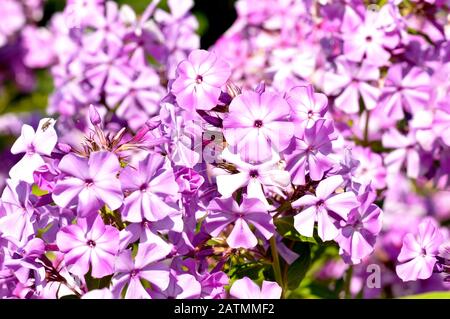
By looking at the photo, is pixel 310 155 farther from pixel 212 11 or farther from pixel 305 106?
pixel 212 11

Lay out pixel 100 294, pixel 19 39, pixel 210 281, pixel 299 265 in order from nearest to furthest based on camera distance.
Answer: pixel 100 294
pixel 210 281
pixel 299 265
pixel 19 39

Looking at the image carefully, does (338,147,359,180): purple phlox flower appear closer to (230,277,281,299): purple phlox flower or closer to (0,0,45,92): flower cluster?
(230,277,281,299): purple phlox flower

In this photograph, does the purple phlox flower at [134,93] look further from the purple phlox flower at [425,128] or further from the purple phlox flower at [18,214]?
the purple phlox flower at [18,214]

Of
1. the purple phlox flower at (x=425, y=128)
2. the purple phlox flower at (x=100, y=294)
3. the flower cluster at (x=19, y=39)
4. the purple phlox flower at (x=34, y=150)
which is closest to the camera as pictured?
the purple phlox flower at (x=100, y=294)

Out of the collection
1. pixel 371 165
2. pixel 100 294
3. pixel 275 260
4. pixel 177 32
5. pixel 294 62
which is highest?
pixel 177 32

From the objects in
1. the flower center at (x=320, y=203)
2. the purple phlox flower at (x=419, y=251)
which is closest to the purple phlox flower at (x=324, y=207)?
the flower center at (x=320, y=203)

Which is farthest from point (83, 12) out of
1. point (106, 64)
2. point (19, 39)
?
point (19, 39)
